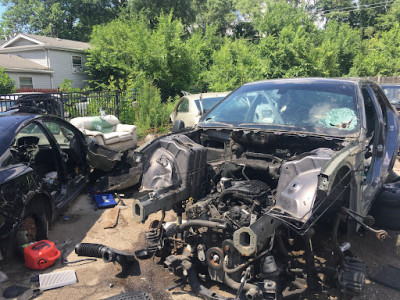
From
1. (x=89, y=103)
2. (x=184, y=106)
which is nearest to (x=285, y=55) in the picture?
(x=184, y=106)

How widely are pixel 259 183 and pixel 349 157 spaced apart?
877 mm

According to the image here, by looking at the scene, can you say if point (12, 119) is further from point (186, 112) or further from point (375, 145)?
point (186, 112)

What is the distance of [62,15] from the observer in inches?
1544

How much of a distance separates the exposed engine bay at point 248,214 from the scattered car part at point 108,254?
5.5 inches

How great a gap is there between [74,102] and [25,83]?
16.9m

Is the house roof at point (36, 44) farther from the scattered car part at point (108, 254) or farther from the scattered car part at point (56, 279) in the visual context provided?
the scattered car part at point (56, 279)

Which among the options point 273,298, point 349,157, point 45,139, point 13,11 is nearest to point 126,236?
point 45,139

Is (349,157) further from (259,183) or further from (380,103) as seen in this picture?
(380,103)

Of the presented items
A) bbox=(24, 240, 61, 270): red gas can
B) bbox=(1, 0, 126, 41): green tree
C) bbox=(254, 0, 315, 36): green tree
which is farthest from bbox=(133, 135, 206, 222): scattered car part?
bbox=(1, 0, 126, 41): green tree

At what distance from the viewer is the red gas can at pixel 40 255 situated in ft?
11.5

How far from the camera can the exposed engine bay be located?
2539 millimetres

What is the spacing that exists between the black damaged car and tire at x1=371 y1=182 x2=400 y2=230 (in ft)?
13.3

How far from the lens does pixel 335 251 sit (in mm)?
3018

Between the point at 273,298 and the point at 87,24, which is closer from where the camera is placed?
the point at 273,298
